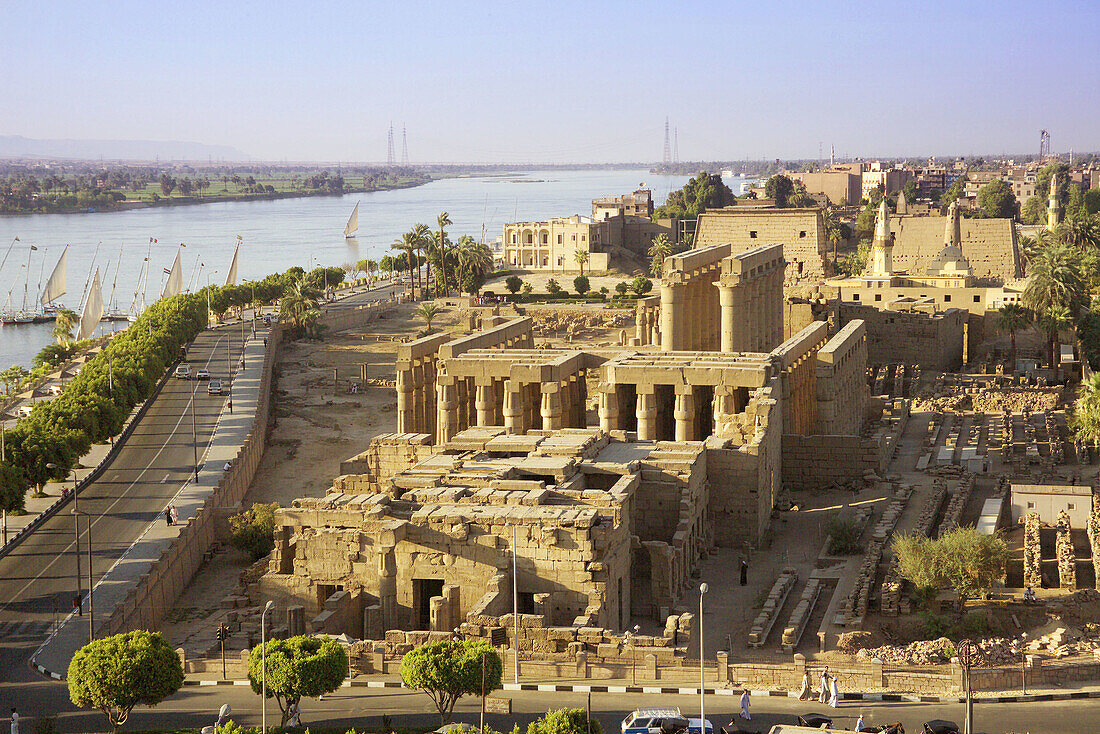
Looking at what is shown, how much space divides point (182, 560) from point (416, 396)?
13737 mm

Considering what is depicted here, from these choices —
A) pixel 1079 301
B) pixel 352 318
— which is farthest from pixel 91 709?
pixel 352 318

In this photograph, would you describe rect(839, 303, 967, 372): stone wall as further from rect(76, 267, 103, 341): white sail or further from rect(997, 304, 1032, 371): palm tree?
rect(76, 267, 103, 341): white sail

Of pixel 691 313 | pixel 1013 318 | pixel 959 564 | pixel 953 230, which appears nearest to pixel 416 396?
pixel 691 313

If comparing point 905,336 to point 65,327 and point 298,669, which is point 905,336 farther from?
point 65,327

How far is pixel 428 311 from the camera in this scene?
3676 inches

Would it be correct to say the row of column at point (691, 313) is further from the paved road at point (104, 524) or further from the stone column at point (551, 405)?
the paved road at point (104, 524)

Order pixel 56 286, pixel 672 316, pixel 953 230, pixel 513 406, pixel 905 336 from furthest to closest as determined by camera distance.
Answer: pixel 56 286
pixel 953 230
pixel 905 336
pixel 672 316
pixel 513 406

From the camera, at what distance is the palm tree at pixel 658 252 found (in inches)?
4606

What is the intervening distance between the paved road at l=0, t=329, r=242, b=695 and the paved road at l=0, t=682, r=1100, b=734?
17.4 ft

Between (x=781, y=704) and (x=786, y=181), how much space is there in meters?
164

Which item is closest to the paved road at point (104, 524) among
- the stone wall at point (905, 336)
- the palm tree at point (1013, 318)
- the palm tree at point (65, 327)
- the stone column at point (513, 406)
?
the stone column at point (513, 406)

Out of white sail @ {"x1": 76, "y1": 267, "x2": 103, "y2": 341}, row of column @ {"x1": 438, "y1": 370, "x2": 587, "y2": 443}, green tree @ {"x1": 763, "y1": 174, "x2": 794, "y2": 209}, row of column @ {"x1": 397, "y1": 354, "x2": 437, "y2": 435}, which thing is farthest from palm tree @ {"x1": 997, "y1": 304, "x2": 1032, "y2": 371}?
green tree @ {"x1": 763, "y1": 174, "x2": 794, "y2": 209}

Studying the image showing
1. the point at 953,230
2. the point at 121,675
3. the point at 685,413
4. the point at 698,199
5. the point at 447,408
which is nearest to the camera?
the point at 121,675

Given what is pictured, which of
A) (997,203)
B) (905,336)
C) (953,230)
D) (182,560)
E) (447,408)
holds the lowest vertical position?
(182,560)
